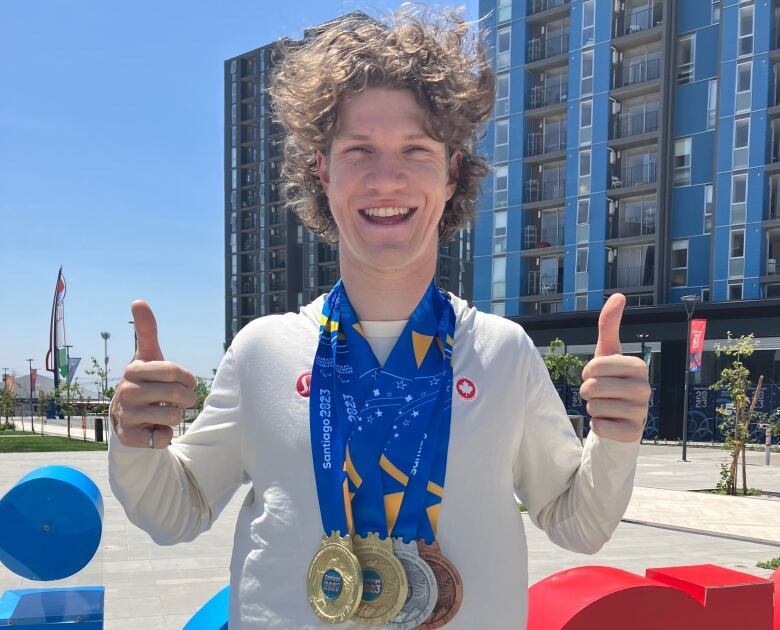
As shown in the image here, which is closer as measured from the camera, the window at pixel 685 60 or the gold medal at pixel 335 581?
the gold medal at pixel 335 581

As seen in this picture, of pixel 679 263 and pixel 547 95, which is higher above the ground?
pixel 547 95

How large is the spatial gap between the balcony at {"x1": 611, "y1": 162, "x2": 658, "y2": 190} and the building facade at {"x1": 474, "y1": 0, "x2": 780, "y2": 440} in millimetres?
60

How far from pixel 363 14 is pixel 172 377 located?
4.11ft

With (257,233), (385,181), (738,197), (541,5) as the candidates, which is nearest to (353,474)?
(385,181)

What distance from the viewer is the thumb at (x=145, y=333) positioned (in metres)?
1.78

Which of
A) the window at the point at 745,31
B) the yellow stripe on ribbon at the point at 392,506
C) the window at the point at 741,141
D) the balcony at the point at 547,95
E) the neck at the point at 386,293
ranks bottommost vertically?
the yellow stripe on ribbon at the point at 392,506

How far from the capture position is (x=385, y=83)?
2016 mm

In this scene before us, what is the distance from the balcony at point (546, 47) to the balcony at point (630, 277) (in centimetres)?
1073

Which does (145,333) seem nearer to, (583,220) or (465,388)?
(465,388)

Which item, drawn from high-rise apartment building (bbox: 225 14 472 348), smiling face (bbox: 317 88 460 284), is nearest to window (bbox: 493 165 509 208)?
high-rise apartment building (bbox: 225 14 472 348)

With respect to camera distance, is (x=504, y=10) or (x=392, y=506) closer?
(x=392, y=506)

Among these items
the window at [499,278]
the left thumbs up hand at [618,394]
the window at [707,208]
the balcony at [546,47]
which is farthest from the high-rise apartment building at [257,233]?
the left thumbs up hand at [618,394]

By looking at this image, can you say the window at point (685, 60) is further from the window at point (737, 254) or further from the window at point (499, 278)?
the window at point (499, 278)

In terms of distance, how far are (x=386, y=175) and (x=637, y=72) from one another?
35.7 meters
